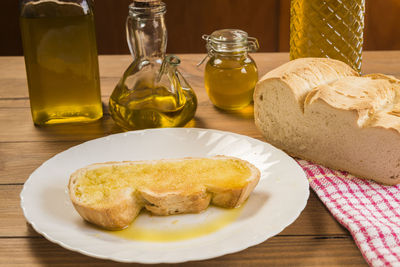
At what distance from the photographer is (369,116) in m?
1.14

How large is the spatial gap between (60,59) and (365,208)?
85 centimetres

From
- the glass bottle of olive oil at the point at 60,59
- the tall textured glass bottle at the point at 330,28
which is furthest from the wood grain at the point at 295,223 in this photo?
the tall textured glass bottle at the point at 330,28

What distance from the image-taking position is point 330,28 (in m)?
1.57

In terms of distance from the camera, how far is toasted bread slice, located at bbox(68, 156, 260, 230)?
0.88 m

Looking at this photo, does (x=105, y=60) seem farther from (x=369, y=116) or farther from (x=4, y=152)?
(x=369, y=116)

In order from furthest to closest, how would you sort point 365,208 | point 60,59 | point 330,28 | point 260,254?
point 330,28, point 60,59, point 365,208, point 260,254

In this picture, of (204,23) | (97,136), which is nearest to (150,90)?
(97,136)

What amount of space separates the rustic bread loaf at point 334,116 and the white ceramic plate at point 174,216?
0.49ft

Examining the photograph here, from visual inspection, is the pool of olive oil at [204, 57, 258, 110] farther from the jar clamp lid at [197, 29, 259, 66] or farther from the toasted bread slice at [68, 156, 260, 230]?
the toasted bread slice at [68, 156, 260, 230]

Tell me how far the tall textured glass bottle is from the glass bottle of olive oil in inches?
28.1

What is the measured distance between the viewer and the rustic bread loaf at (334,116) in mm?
1101

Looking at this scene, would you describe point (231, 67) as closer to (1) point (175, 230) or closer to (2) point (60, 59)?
(2) point (60, 59)

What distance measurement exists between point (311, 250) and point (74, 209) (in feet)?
1.51

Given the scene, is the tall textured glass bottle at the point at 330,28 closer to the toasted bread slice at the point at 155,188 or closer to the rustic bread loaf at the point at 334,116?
the rustic bread loaf at the point at 334,116
